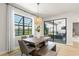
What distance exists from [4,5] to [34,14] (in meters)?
0.51

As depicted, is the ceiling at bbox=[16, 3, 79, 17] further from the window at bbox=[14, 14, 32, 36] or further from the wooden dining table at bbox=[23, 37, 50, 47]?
the wooden dining table at bbox=[23, 37, 50, 47]

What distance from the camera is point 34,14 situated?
154cm

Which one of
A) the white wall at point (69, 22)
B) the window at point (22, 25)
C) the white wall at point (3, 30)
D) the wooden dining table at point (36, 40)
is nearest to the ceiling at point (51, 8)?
the white wall at point (69, 22)

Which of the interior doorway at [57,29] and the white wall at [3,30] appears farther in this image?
the interior doorway at [57,29]

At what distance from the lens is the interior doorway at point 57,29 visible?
1.60 m

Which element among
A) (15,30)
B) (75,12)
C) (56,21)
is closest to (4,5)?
(15,30)

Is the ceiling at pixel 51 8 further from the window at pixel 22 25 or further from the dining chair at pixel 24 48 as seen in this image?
the dining chair at pixel 24 48

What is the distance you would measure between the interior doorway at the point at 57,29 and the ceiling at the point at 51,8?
15 cm

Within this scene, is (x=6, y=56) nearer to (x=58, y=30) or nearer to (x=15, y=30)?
(x=15, y=30)

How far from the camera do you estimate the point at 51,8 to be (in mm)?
1539

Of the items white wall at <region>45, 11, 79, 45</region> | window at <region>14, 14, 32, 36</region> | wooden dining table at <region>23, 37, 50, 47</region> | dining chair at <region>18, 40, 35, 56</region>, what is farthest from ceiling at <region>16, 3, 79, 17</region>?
dining chair at <region>18, 40, 35, 56</region>

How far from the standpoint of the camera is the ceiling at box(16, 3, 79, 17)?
1456mm

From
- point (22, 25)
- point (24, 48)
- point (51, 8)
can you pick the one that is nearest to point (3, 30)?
point (22, 25)

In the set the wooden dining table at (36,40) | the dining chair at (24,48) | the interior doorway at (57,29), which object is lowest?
the dining chair at (24,48)
